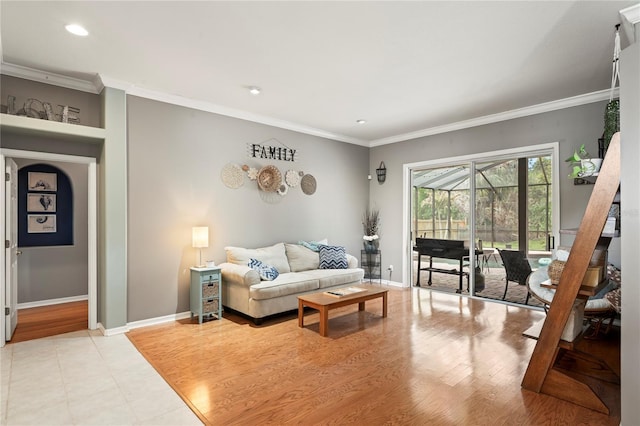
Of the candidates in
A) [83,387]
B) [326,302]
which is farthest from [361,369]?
[83,387]

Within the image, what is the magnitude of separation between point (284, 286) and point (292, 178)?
6.50ft

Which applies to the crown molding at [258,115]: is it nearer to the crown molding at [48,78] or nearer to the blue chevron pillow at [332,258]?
the crown molding at [48,78]

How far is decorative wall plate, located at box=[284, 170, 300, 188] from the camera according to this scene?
557cm

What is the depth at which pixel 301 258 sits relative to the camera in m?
5.25

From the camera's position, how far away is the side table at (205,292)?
13.7 ft

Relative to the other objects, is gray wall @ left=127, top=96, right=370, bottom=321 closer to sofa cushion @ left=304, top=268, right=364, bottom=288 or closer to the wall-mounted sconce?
sofa cushion @ left=304, top=268, right=364, bottom=288

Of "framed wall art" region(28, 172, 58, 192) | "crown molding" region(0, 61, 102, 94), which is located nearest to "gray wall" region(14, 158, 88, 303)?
"framed wall art" region(28, 172, 58, 192)

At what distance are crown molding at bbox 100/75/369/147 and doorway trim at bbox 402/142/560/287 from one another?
141 centimetres

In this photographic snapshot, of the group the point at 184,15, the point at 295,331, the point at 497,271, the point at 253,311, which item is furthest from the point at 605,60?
the point at 253,311

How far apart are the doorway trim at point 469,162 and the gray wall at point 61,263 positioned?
533 cm

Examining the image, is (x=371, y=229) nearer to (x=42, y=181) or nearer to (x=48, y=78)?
(x=48, y=78)

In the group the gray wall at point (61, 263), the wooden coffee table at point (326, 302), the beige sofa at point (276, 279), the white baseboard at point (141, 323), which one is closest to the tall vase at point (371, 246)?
the beige sofa at point (276, 279)

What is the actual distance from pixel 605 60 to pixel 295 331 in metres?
4.19

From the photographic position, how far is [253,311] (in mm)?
4102
